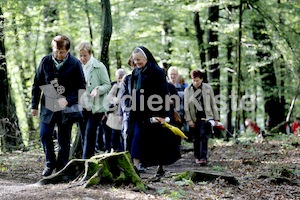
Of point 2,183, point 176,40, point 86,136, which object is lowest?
point 2,183

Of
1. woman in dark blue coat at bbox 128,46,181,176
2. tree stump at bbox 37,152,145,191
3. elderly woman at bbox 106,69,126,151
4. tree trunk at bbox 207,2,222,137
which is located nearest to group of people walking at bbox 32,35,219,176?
woman in dark blue coat at bbox 128,46,181,176

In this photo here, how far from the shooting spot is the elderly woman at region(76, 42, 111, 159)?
7.78 metres

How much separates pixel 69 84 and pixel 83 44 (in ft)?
4.04

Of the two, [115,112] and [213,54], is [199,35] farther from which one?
[115,112]

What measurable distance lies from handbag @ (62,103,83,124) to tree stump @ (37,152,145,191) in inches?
38.2

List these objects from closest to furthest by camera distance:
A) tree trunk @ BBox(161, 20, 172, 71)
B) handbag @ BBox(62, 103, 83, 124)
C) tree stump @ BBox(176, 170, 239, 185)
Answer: handbag @ BBox(62, 103, 83, 124)
tree stump @ BBox(176, 170, 239, 185)
tree trunk @ BBox(161, 20, 172, 71)

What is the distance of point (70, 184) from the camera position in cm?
586

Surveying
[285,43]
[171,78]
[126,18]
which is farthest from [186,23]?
[171,78]

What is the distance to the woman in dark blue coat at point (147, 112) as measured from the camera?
7586 mm

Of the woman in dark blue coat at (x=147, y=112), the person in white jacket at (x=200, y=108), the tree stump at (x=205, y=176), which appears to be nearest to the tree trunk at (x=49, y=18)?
the person in white jacket at (x=200, y=108)

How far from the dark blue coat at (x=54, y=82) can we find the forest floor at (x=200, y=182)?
1.19 meters

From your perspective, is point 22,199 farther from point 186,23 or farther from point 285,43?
point 186,23

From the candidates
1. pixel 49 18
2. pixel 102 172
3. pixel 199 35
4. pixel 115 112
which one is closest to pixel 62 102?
pixel 102 172

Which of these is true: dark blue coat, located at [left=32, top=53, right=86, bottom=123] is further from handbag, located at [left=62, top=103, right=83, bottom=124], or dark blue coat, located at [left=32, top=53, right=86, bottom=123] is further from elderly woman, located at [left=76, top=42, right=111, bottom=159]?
elderly woman, located at [left=76, top=42, right=111, bottom=159]
